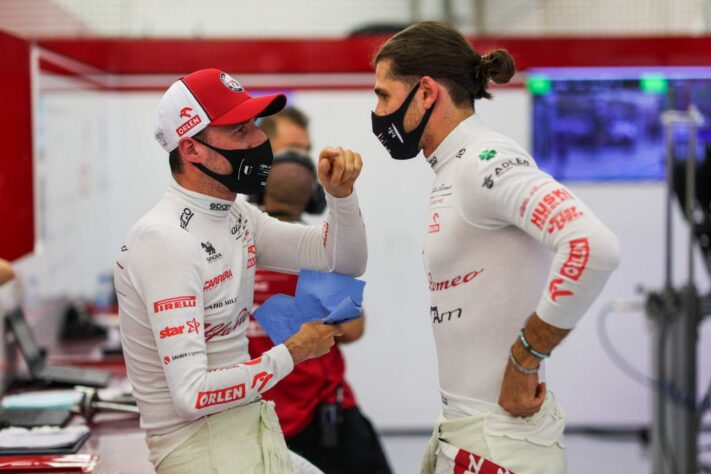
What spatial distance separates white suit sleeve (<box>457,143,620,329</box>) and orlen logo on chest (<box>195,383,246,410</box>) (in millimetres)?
538

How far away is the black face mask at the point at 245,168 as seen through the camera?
1.97 metres

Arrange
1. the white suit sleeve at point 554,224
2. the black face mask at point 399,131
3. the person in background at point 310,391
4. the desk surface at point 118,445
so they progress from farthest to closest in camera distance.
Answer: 1. the person in background at point 310,391
2. the desk surface at point 118,445
3. the black face mask at point 399,131
4. the white suit sleeve at point 554,224

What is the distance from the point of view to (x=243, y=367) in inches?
73.0

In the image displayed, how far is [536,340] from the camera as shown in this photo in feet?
5.77

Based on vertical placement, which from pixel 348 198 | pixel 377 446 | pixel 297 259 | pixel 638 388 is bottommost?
pixel 638 388

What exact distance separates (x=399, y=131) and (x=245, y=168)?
32 centimetres

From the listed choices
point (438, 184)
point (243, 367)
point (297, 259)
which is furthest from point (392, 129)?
point (243, 367)

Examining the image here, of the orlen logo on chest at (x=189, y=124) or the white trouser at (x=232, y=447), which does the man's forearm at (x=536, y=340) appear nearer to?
the white trouser at (x=232, y=447)

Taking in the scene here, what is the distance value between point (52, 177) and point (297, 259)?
2.05 metres

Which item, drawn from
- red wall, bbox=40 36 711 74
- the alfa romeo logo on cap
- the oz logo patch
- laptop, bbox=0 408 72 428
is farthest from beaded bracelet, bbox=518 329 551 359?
red wall, bbox=40 36 711 74

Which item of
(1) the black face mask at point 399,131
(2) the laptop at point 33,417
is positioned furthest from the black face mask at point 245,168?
(2) the laptop at point 33,417

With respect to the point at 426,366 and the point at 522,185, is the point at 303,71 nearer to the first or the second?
the point at 426,366

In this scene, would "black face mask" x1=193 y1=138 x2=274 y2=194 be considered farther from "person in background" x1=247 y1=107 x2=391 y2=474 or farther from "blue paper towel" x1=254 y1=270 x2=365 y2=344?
"person in background" x1=247 y1=107 x2=391 y2=474

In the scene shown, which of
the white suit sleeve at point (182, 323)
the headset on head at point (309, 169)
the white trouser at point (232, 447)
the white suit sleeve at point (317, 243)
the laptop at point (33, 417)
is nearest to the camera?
the white suit sleeve at point (182, 323)
